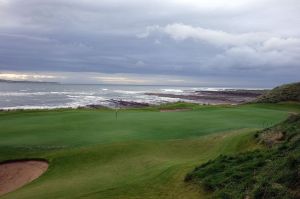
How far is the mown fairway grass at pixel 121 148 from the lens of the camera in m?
13.2

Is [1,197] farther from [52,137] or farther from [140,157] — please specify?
[52,137]

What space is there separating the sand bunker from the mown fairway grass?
48 centimetres

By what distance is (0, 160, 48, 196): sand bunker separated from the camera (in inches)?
668

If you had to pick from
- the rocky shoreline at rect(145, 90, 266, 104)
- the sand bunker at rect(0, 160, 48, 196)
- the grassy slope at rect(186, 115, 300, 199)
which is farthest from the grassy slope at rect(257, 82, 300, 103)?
the sand bunker at rect(0, 160, 48, 196)

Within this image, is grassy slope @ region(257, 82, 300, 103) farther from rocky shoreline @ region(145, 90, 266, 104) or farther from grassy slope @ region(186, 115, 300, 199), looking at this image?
grassy slope @ region(186, 115, 300, 199)

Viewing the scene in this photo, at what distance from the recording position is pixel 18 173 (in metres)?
18.4

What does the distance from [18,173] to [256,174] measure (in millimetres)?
11845

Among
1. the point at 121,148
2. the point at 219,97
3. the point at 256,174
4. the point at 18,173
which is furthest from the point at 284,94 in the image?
the point at 219,97

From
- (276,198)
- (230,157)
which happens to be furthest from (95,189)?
(276,198)

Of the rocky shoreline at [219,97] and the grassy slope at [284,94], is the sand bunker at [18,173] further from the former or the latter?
the rocky shoreline at [219,97]

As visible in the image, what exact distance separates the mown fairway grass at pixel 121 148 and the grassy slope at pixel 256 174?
2.47 ft

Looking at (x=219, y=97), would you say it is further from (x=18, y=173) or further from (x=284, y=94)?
(x=18, y=173)

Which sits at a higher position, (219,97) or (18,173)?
(219,97)

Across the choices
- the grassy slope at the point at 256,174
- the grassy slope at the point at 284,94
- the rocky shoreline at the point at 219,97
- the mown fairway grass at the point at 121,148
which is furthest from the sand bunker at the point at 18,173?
the rocky shoreline at the point at 219,97
